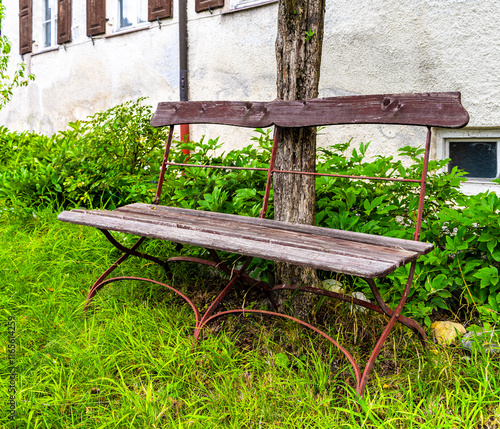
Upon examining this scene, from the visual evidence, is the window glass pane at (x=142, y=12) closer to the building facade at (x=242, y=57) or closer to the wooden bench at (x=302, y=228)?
the building facade at (x=242, y=57)

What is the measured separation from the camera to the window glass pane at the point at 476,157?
152 inches

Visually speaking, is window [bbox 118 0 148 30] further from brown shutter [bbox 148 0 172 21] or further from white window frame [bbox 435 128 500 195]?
white window frame [bbox 435 128 500 195]

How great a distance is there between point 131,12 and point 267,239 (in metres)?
5.85

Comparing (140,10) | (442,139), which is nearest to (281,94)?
A: (442,139)

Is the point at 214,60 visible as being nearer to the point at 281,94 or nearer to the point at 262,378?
the point at 281,94

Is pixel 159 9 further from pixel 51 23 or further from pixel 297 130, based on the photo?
pixel 297 130

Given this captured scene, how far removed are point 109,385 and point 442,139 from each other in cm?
328

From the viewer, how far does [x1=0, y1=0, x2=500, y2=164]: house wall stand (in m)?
3.80

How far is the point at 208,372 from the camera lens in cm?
193

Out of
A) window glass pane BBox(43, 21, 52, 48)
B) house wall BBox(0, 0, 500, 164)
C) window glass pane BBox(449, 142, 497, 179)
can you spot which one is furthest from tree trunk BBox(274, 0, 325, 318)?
window glass pane BBox(43, 21, 52, 48)

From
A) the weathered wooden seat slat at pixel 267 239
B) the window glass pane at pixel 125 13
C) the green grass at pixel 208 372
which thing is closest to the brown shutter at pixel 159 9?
the window glass pane at pixel 125 13

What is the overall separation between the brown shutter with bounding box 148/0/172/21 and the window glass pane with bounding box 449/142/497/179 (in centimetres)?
369

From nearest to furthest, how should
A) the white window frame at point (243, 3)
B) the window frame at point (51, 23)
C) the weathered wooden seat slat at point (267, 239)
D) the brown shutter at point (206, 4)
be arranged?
the weathered wooden seat slat at point (267, 239) → the white window frame at point (243, 3) → the brown shutter at point (206, 4) → the window frame at point (51, 23)

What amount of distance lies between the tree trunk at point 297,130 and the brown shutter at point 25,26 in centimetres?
744
